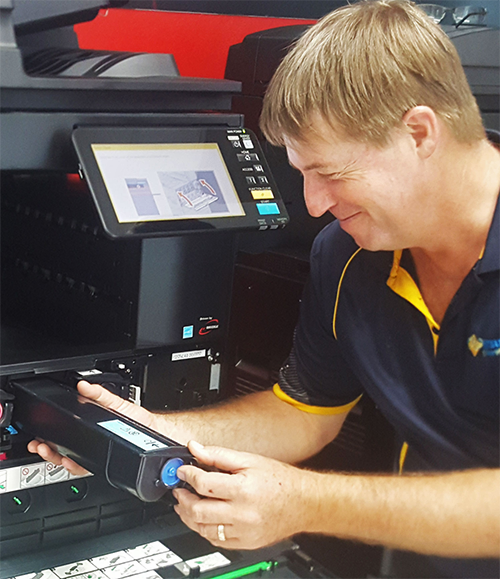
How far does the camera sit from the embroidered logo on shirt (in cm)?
99

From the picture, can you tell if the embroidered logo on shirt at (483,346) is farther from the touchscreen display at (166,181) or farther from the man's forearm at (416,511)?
the touchscreen display at (166,181)

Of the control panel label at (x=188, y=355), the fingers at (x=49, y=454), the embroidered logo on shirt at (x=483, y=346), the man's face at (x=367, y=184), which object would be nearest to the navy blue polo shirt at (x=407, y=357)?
the embroidered logo on shirt at (x=483, y=346)

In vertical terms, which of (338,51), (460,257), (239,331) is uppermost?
(338,51)

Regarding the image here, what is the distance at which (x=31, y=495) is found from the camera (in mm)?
925

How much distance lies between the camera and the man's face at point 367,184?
0.96 m

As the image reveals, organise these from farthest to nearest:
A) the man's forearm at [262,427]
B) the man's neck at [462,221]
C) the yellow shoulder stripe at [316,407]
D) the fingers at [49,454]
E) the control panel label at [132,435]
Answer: the yellow shoulder stripe at [316,407]
the man's forearm at [262,427]
the man's neck at [462,221]
the fingers at [49,454]
the control panel label at [132,435]

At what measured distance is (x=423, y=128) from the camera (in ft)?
3.14

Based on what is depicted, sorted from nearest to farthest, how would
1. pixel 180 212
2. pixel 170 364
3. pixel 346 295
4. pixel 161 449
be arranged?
pixel 161 449 < pixel 180 212 < pixel 170 364 < pixel 346 295

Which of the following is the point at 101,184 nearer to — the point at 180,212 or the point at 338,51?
the point at 180,212

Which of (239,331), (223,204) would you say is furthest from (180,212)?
(239,331)

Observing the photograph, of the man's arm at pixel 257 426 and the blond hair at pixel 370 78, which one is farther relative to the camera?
the man's arm at pixel 257 426

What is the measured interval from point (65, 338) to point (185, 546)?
326mm

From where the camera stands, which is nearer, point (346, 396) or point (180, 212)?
point (180, 212)

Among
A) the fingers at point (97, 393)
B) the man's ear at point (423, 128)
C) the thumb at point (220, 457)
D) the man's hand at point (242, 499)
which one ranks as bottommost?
the man's hand at point (242, 499)
